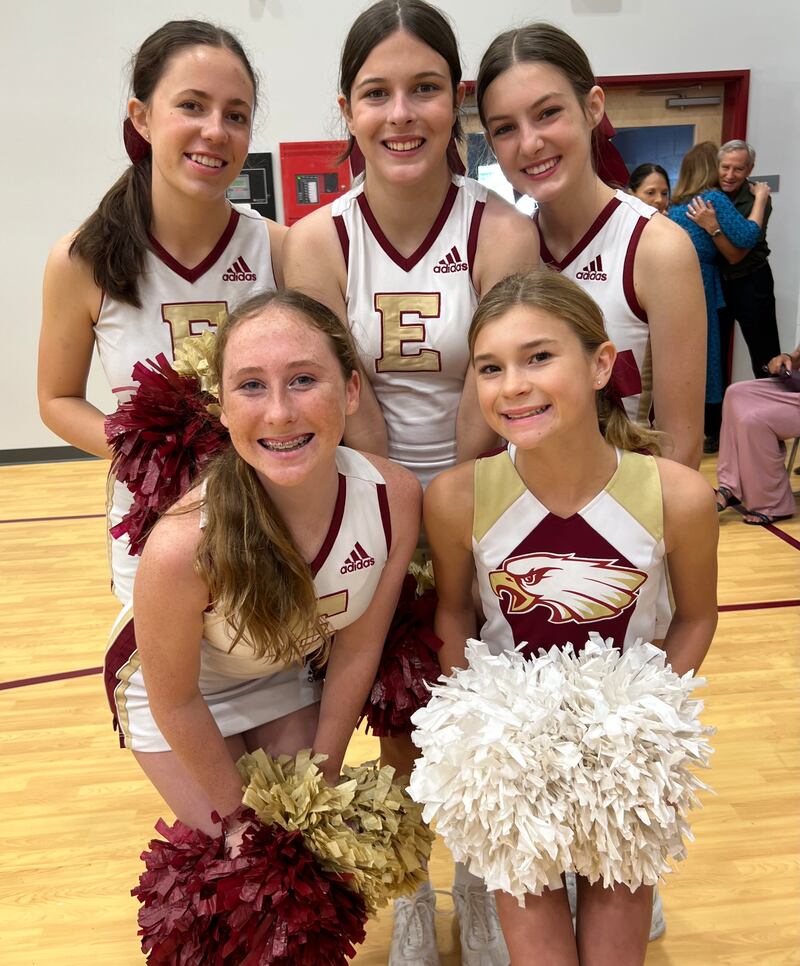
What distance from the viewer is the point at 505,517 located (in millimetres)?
1656

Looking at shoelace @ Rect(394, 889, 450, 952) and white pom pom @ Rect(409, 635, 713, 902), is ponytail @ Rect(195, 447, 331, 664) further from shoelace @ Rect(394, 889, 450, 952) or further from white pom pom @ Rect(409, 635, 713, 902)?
shoelace @ Rect(394, 889, 450, 952)

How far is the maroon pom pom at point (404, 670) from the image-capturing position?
67.4 inches

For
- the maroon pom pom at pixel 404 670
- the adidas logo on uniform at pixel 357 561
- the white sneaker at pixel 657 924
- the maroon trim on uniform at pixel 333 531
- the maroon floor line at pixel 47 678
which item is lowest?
the maroon floor line at pixel 47 678

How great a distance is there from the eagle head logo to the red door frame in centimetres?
568

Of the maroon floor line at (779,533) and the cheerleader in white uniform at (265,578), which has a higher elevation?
the cheerleader in white uniform at (265,578)

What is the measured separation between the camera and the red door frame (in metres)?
6.43

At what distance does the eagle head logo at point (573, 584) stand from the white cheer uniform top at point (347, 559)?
242mm

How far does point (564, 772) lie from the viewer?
4.53 ft

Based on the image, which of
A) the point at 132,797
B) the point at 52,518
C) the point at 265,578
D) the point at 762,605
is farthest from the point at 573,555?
the point at 52,518

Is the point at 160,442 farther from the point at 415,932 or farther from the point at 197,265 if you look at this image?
the point at 415,932

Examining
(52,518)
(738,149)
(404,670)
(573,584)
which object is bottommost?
(52,518)

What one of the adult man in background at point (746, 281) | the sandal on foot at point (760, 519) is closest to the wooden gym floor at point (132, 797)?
the sandal on foot at point (760, 519)

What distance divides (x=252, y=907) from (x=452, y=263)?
4.03 feet

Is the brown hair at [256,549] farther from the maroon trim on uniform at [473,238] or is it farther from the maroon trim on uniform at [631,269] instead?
the maroon trim on uniform at [631,269]
